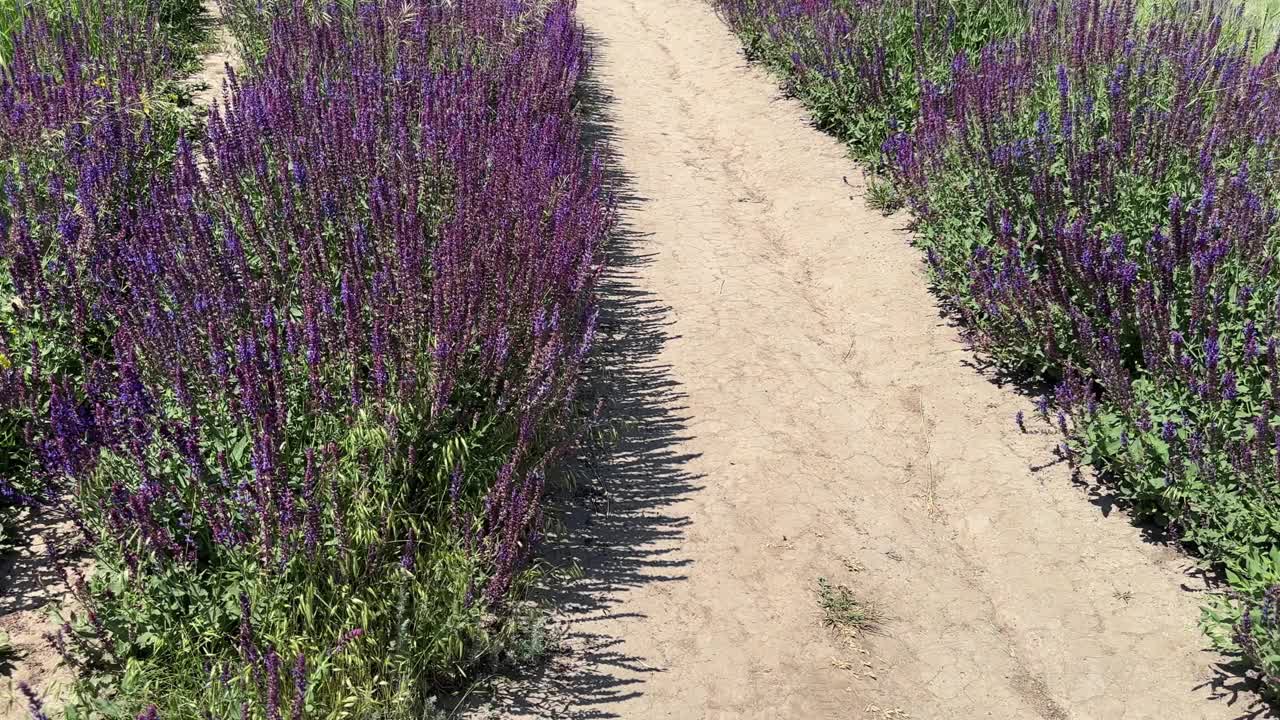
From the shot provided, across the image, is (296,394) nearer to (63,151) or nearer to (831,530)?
(831,530)

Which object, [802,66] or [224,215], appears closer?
[224,215]

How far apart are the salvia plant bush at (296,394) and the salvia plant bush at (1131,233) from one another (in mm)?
2028

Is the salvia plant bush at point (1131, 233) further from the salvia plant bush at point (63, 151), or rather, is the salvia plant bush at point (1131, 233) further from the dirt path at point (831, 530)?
the salvia plant bush at point (63, 151)

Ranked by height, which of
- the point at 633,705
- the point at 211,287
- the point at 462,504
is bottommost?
the point at 633,705

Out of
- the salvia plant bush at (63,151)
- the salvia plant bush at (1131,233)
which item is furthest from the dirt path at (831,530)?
the salvia plant bush at (63,151)

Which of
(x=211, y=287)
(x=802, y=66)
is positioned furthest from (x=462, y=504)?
(x=802, y=66)

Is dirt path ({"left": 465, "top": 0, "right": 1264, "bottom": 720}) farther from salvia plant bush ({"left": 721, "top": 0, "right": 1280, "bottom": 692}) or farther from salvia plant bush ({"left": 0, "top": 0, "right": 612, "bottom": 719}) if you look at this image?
salvia plant bush ({"left": 0, "top": 0, "right": 612, "bottom": 719})

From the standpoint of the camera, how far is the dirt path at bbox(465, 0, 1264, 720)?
10.6 ft

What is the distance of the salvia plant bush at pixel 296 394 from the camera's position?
290cm

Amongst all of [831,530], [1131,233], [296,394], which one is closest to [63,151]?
[296,394]

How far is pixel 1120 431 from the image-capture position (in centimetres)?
398

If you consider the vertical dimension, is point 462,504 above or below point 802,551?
above

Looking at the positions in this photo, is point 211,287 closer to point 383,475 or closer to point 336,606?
point 383,475

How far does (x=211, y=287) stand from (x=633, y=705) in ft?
6.83
